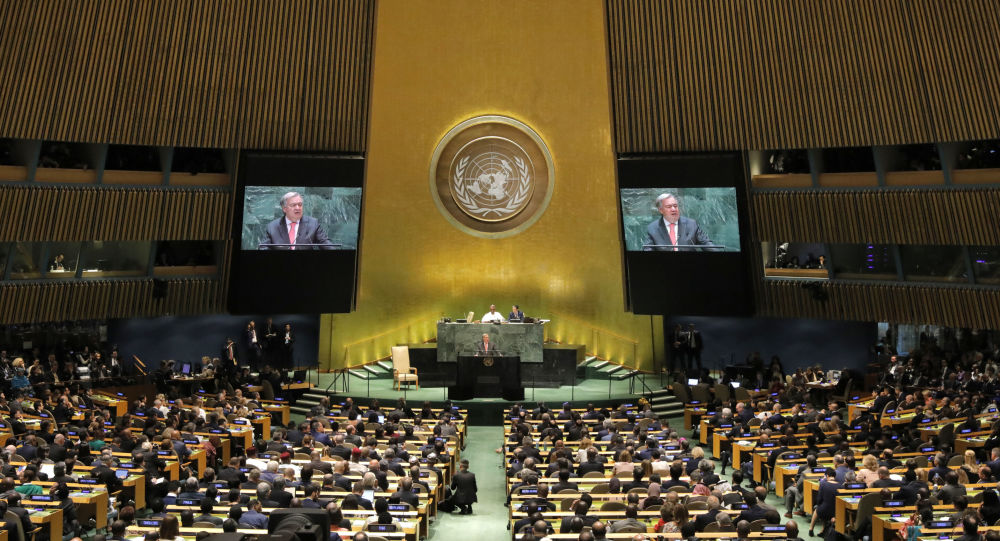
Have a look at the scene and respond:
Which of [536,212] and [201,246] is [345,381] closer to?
[201,246]

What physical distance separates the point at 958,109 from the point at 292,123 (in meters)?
13.8

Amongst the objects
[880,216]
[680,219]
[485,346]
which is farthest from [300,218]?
[880,216]

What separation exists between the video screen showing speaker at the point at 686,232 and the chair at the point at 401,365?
5.46 meters

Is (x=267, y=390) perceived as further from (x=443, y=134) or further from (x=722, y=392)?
(x=722, y=392)

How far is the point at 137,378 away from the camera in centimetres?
2184

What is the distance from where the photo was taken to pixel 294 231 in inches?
868

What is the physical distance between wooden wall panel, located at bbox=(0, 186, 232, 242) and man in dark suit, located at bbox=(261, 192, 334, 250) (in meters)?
1.24

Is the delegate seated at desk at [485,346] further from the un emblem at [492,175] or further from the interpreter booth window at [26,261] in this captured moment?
the interpreter booth window at [26,261]

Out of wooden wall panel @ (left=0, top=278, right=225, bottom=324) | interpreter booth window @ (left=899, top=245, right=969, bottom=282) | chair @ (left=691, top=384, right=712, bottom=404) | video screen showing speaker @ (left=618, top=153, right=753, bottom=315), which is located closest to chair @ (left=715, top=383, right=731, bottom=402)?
chair @ (left=691, top=384, right=712, bottom=404)

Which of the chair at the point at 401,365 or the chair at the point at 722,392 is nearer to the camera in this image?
the chair at the point at 722,392

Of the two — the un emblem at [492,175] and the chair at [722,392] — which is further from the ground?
the un emblem at [492,175]

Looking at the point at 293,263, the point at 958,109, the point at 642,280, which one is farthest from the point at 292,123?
the point at 958,109

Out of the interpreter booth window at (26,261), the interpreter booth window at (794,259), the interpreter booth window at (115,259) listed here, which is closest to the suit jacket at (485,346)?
the interpreter booth window at (794,259)

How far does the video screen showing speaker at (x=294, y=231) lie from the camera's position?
21.9m
